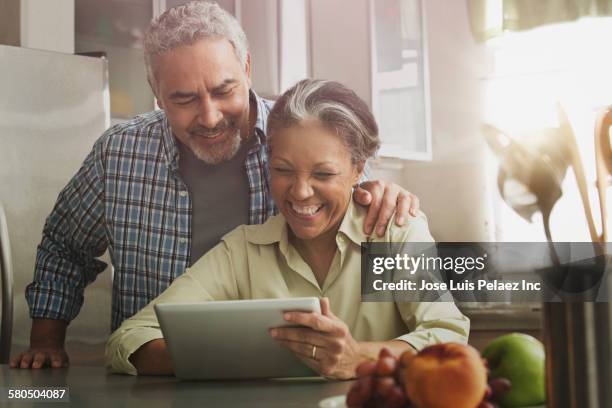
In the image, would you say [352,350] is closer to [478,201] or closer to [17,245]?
[478,201]

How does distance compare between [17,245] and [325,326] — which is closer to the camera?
[325,326]

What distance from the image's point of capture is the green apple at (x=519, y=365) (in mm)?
757

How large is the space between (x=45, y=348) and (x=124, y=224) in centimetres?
33

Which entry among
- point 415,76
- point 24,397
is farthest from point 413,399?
point 415,76

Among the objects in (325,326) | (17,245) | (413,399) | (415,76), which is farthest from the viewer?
(17,245)

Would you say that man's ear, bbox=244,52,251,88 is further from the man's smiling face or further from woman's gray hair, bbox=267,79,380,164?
woman's gray hair, bbox=267,79,380,164

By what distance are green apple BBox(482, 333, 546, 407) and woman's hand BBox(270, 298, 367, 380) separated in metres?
0.26

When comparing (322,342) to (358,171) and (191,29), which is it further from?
(191,29)

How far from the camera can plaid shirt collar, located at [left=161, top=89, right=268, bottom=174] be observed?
168 centimetres

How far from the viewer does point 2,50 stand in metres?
2.14

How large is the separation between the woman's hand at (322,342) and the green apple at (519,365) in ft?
0.86

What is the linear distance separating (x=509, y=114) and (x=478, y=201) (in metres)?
0.20

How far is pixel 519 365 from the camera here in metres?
0.76

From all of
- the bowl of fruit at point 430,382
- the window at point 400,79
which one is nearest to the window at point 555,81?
the window at point 400,79
